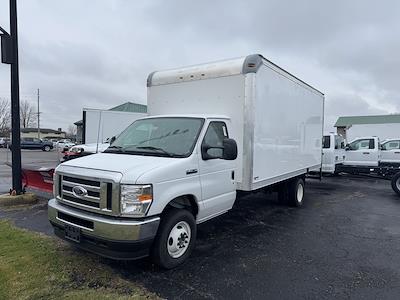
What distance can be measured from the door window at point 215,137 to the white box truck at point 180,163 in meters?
0.02

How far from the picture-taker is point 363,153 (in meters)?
14.9

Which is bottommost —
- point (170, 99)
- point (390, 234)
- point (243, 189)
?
point (390, 234)

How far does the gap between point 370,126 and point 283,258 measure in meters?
50.0

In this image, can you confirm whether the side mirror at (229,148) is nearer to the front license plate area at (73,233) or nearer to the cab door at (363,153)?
the front license plate area at (73,233)

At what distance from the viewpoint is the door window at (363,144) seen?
48.3 ft

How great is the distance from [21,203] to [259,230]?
5886mm

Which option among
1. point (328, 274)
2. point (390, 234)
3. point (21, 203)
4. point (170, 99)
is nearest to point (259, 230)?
point (328, 274)

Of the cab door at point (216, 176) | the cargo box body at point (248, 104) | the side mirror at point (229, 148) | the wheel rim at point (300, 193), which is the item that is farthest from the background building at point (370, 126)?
the side mirror at point (229, 148)

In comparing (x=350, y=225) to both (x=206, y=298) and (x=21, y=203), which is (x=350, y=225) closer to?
(x=206, y=298)

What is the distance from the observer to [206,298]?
374 cm

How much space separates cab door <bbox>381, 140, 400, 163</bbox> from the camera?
1411 cm

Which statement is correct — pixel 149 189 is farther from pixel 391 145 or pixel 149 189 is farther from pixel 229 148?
pixel 391 145

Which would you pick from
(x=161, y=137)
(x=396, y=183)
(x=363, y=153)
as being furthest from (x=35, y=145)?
(x=161, y=137)

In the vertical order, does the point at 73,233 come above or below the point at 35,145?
below
